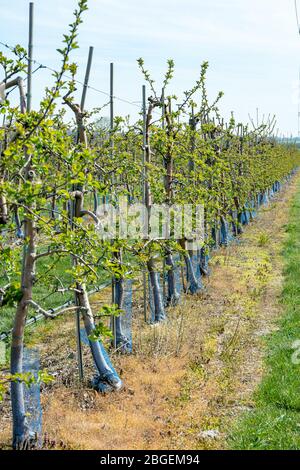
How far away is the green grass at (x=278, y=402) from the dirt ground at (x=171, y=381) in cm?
17

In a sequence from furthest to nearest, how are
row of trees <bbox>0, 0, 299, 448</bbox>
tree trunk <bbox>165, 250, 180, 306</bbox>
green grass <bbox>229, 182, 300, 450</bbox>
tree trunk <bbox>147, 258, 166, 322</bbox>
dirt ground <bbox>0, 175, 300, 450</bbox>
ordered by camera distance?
tree trunk <bbox>165, 250, 180, 306</bbox>
tree trunk <bbox>147, 258, 166, 322</bbox>
dirt ground <bbox>0, 175, 300, 450</bbox>
green grass <bbox>229, 182, 300, 450</bbox>
row of trees <bbox>0, 0, 299, 448</bbox>

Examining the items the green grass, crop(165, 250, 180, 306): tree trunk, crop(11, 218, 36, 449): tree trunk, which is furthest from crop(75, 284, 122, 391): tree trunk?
crop(165, 250, 180, 306): tree trunk

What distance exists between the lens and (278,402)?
606 cm

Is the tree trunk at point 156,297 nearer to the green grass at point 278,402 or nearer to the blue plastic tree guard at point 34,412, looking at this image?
the green grass at point 278,402

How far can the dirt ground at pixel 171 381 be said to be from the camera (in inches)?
211

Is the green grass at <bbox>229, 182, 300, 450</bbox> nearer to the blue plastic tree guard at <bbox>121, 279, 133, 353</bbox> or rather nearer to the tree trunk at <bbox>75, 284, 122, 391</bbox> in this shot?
the tree trunk at <bbox>75, 284, 122, 391</bbox>

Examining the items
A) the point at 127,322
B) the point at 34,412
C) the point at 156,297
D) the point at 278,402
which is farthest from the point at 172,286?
the point at 34,412

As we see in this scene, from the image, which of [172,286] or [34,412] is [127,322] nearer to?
[172,286]

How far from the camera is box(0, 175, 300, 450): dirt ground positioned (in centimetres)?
536

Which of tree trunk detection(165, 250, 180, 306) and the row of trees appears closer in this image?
the row of trees

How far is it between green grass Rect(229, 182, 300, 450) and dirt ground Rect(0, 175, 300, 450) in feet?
0.54

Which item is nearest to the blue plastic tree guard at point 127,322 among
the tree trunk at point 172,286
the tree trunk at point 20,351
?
the tree trunk at point 172,286

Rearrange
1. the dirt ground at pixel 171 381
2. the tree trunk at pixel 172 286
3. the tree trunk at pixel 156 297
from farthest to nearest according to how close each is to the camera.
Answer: the tree trunk at pixel 172 286, the tree trunk at pixel 156 297, the dirt ground at pixel 171 381

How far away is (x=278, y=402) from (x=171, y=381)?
1312 millimetres
